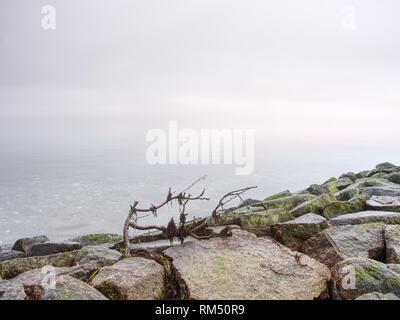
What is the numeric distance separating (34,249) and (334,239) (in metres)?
8.14

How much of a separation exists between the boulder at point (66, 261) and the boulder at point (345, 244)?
4.57 m

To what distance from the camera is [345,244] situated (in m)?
8.02

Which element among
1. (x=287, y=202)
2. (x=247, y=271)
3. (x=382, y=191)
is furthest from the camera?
(x=382, y=191)

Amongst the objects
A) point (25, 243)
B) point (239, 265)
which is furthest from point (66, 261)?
point (239, 265)

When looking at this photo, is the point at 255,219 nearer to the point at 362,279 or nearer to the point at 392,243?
the point at 392,243

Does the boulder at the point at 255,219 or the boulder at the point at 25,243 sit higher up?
the boulder at the point at 255,219

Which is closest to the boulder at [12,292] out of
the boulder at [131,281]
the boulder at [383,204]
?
the boulder at [131,281]

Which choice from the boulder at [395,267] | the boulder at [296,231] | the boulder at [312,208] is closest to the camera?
the boulder at [395,267]

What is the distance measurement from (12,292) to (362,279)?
6169mm

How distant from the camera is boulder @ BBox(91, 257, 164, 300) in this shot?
641 cm

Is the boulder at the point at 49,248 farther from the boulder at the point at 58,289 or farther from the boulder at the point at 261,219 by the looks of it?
the boulder at the point at 261,219

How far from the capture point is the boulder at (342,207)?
1065 centimetres
